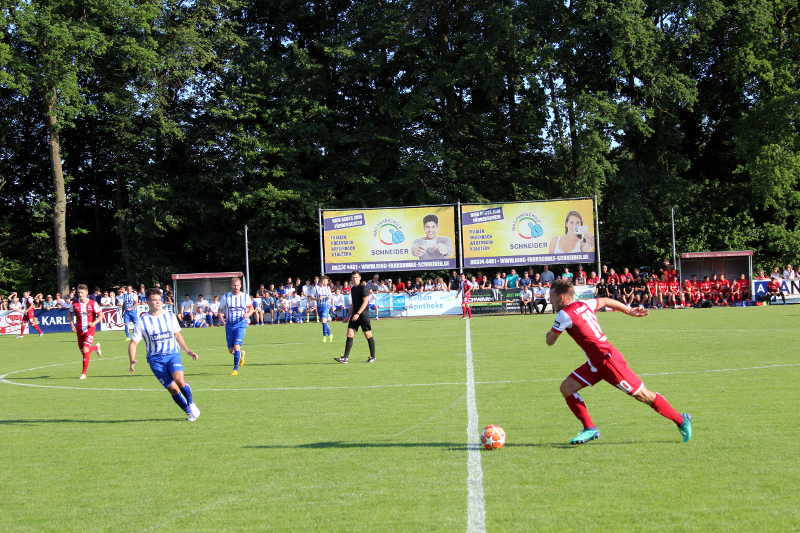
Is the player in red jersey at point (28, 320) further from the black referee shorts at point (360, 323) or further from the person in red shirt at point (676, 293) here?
the person in red shirt at point (676, 293)

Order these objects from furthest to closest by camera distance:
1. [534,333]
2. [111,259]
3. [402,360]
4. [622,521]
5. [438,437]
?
[111,259]
[534,333]
[402,360]
[438,437]
[622,521]

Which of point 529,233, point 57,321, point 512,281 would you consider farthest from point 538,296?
point 57,321

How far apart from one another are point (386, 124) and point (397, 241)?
11.1m

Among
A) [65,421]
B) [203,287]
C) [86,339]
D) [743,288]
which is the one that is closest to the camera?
[65,421]

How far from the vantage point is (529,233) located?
123 feet

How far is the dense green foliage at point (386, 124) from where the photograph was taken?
42.0 meters

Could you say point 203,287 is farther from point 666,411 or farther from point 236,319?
point 666,411

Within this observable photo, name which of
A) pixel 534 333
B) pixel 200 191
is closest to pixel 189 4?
pixel 200 191

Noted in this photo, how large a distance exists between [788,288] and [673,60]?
14.8m

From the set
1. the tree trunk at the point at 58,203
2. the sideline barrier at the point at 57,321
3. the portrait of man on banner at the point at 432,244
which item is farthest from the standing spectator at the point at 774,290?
Result: the tree trunk at the point at 58,203

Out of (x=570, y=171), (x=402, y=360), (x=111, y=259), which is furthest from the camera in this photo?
(x=111, y=259)

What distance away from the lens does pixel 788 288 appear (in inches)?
1420

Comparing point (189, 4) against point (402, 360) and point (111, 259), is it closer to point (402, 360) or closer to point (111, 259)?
point (111, 259)

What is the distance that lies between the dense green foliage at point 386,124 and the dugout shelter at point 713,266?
11.1ft
